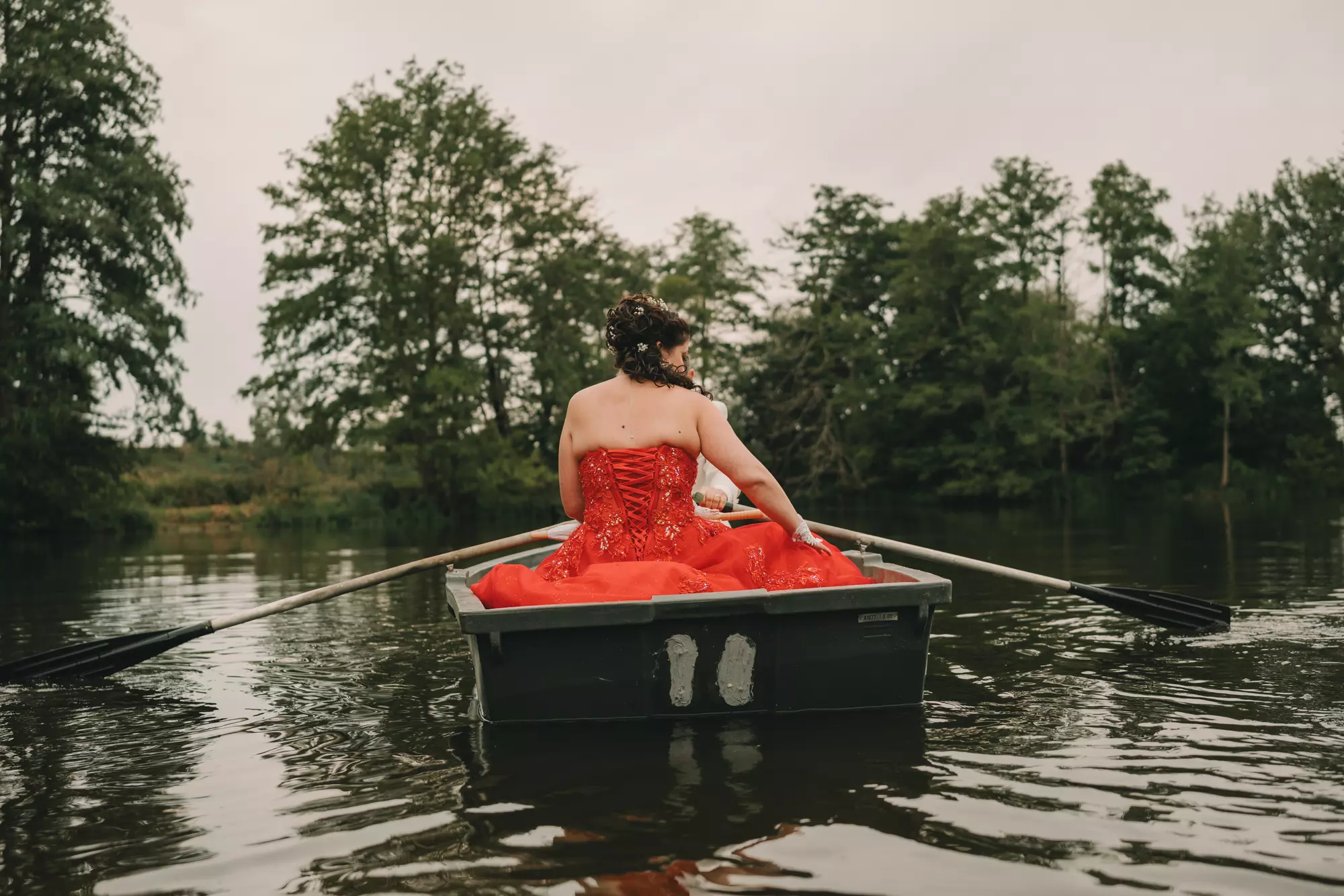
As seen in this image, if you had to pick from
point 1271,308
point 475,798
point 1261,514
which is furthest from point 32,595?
point 1271,308

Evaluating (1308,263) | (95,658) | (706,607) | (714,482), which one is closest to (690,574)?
(706,607)

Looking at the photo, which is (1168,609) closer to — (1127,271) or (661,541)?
(661,541)

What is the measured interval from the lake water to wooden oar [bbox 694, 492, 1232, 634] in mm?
171

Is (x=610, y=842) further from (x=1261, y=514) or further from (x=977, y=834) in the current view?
(x=1261, y=514)

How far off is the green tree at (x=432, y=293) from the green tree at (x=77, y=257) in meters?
5.97

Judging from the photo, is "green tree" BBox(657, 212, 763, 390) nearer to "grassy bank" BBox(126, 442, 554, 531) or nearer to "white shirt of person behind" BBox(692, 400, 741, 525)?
"grassy bank" BBox(126, 442, 554, 531)

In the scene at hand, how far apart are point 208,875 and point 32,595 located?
10378mm

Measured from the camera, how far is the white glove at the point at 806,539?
16.8 ft

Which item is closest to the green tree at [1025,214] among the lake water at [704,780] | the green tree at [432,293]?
the green tree at [432,293]

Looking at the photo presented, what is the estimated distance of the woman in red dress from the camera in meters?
5.10

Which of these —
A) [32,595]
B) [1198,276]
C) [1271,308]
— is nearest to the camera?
[32,595]

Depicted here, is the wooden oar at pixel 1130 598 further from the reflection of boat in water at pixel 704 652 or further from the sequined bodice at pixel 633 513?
the reflection of boat in water at pixel 704 652

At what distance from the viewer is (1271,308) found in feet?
155

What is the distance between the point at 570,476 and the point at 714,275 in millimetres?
46759
